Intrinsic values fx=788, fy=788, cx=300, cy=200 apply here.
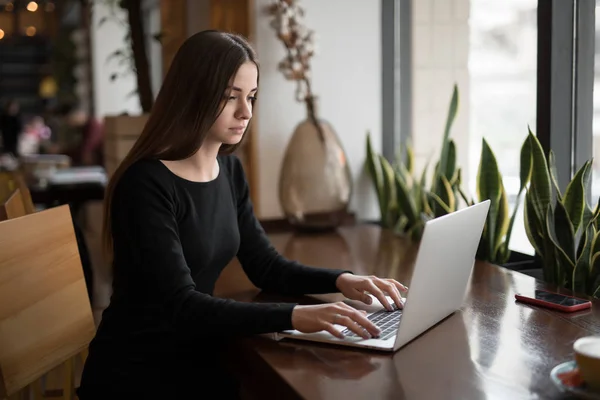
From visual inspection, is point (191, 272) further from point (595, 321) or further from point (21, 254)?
point (595, 321)

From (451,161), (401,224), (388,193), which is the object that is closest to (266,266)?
(451,161)

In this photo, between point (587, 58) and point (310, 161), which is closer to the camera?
point (587, 58)

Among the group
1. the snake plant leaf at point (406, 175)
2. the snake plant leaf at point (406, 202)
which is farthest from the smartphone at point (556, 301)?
the snake plant leaf at point (406, 175)

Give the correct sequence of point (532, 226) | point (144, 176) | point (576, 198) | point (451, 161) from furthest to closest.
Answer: point (451, 161) < point (532, 226) < point (576, 198) < point (144, 176)

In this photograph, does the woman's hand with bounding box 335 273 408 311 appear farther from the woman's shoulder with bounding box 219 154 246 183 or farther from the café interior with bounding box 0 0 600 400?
the woman's shoulder with bounding box 219 154 246 183

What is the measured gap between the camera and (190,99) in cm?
160

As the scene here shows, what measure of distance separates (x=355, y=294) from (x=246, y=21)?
161 centimetres

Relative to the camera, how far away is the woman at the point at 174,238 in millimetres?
1531

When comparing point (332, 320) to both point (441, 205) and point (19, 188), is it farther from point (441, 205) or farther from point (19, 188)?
point (19, 188)

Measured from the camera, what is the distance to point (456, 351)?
1.32 metres

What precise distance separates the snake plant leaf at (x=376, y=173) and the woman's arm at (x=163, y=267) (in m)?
1.43

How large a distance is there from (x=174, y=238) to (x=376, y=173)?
1535 millimetres

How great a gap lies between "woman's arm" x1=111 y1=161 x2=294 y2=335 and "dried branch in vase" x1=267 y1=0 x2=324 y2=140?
127cm

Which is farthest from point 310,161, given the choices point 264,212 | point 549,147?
point 549,147
